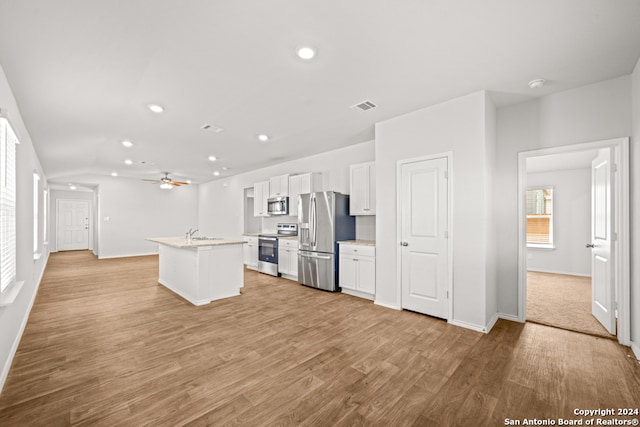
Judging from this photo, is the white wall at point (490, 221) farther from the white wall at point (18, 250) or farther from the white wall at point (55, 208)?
the white wall at point (55, 208)

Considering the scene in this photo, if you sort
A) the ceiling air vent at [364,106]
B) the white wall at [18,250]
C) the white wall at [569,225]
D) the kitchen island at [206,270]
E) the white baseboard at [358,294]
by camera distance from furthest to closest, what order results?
1. the white wall at [569,225]
2. the white baseboard at [358,294]
3. the kitchen island at [206,270]
4. the ceiling air vent at [364,106]
5. the white wall at [18,250]

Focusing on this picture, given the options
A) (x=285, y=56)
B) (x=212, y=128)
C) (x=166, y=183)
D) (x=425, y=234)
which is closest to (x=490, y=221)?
(x=425, y=234)

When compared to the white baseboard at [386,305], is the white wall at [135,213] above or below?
above

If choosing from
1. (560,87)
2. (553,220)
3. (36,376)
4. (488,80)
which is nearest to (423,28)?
(488,80)

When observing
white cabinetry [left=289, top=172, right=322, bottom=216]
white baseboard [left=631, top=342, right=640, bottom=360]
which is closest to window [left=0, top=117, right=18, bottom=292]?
white cabinetry [left=289, top=172, right=322, bottom=216]

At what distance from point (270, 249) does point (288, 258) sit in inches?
26.1

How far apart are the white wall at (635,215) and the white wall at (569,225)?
4300 millimetres

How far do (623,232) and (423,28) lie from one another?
290cm

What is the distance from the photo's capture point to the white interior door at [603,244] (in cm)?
299

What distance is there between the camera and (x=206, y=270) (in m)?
4.20

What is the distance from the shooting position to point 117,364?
2.44m

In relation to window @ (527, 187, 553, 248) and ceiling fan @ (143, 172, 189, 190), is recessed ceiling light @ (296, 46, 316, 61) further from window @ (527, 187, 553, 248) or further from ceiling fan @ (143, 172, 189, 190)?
window @ (527, 187, 553, 248)

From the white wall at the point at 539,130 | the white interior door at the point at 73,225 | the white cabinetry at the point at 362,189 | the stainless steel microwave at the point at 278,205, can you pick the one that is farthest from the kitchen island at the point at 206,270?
the white interior door at the point at 73,225

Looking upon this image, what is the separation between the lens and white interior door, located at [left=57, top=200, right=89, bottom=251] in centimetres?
1100
